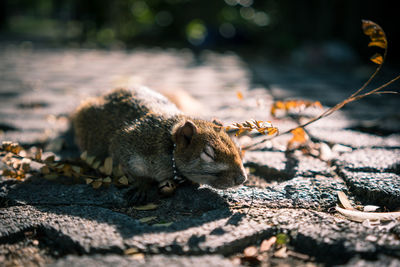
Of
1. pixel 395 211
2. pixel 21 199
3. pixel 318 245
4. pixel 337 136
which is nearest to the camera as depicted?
pixel 318 245

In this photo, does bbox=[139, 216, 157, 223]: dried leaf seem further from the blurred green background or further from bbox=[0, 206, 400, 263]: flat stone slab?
the blurred green background

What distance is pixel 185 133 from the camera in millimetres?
2480

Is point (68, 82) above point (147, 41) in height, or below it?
below

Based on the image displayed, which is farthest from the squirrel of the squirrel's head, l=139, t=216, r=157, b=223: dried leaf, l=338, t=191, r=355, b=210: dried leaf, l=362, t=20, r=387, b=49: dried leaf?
l=362, t=20, r=387, b=49: dried leaf

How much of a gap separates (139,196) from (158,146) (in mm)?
409

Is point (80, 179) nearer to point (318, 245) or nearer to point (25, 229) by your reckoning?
point (25, 229)

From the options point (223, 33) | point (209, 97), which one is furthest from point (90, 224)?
point (223, 33)

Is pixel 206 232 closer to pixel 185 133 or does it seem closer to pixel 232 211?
pixel 232 211

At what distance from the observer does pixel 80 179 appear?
2734 millimetres

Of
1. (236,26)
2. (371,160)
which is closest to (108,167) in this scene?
(371,160)

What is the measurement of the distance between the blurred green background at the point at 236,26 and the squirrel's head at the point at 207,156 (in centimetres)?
828

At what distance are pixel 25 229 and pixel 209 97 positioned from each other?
3.91m

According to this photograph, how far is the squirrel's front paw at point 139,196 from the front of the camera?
2.41 metres

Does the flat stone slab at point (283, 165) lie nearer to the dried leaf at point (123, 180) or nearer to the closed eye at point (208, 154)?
the closed eye at point (208, 154)
